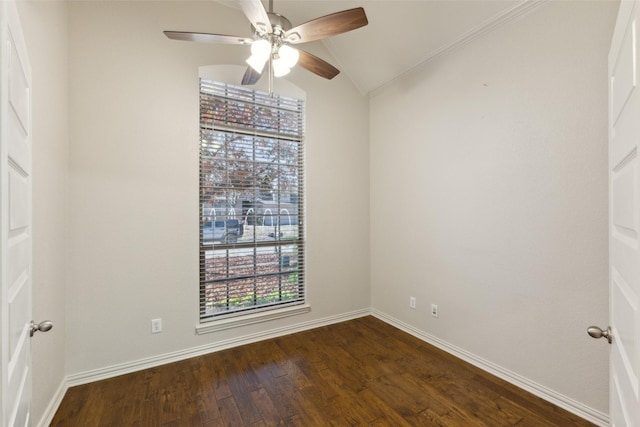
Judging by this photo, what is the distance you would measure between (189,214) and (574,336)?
9.62 feet

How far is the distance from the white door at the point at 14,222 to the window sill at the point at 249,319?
153cm

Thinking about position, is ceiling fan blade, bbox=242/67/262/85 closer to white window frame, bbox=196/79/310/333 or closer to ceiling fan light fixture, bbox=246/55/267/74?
ceiling fan light fixture, bbox=246/55/267/74

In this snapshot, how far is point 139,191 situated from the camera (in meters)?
2.24

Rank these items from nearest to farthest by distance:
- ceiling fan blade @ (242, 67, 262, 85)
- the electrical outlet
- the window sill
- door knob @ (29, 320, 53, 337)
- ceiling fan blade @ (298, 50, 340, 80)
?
1. door knob @ (29, 320, 53, 337)
2. ceiling fan blade @ (298, 50, 340, 80)
3. ceiling fan blade @ (242, 67, 262, 85)
4. the electrical outlet
5. the window sill

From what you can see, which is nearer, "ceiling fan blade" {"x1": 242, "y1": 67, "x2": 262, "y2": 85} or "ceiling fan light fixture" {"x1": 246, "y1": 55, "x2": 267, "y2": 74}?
"ceiling fan light fixture" {"x1": 246, "y1": 55, "x2": 267, "y2": 74}

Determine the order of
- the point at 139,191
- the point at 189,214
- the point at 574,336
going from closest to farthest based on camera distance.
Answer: the point at 574,336
the point at 139,191
the point at 189,214

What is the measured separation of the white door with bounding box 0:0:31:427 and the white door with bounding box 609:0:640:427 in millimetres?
1471

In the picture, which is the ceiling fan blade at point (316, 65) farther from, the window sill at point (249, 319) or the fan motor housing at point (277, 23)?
the window sill at point (249, 319)

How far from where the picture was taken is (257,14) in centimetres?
145

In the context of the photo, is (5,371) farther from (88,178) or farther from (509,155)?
(509,155)

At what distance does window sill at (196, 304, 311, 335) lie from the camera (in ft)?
8.23

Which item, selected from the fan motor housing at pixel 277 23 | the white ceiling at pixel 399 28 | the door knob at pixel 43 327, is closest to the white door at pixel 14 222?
the door knob at pixel 43 327

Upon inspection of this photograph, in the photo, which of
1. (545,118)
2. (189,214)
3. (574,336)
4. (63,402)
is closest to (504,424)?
(574,336)

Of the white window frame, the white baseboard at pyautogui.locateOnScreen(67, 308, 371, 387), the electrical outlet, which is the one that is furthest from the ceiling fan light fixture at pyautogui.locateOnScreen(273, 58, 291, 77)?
the white baseboard at pyautogui.locateOnScreen(67, 308, 371, 387)
